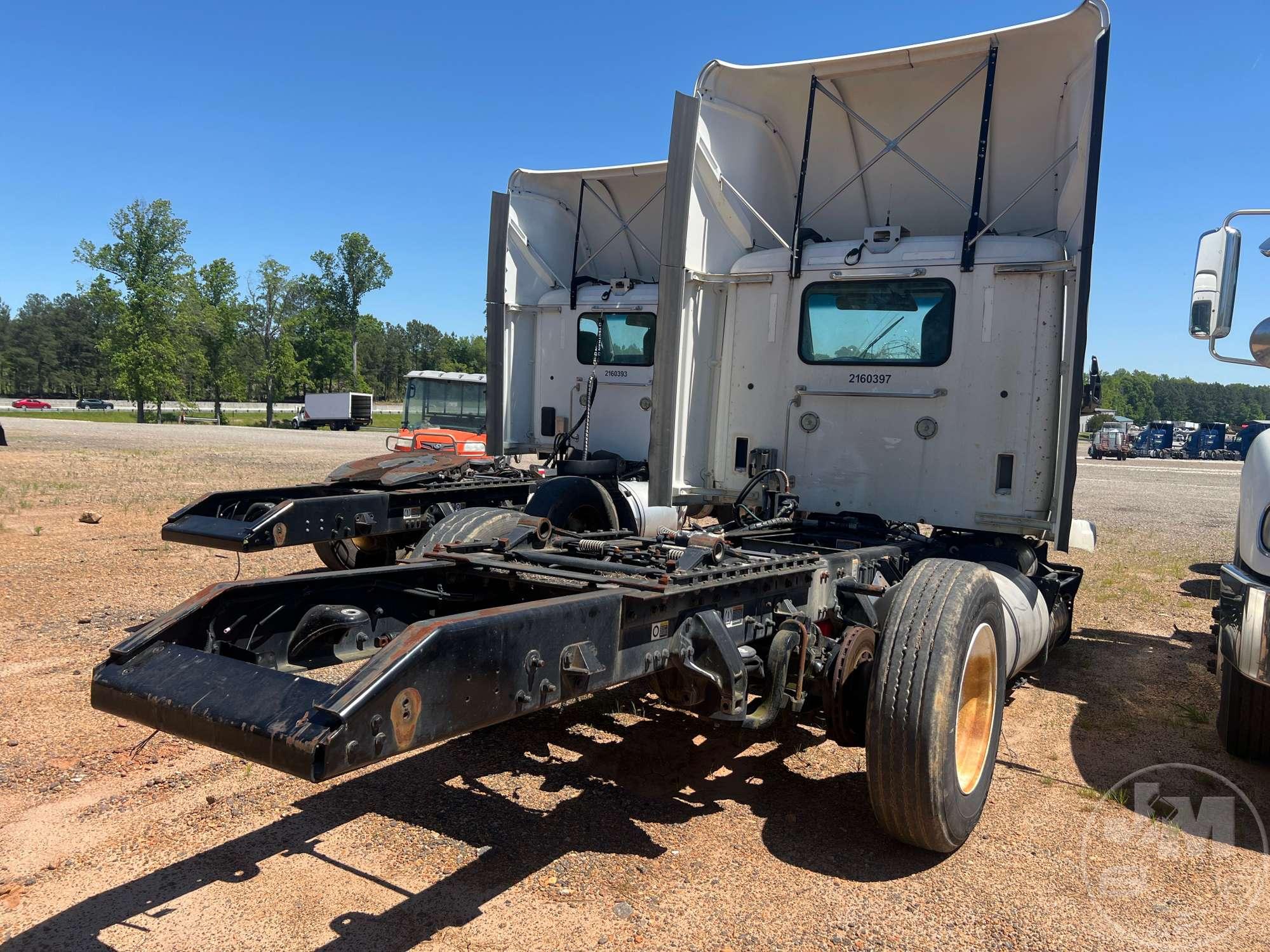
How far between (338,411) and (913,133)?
52.1 meters

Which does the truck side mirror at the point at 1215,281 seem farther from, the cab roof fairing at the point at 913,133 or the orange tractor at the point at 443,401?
the orange tractor at the point at 443,401

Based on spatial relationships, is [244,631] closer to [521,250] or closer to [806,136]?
[806,136]

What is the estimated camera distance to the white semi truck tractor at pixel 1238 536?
4.05 m

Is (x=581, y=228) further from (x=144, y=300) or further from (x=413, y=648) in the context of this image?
(x=144, y=300)

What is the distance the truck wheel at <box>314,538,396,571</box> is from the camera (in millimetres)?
6902

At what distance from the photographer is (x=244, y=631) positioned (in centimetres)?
315

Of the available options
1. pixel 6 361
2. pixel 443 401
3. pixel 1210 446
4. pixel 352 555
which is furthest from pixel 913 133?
pixel 6 361

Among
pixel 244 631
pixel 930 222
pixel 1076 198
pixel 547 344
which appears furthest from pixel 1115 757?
pixel 547 344

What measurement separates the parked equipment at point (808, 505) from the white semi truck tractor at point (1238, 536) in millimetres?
699

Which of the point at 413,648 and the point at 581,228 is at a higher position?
the point at 581,228

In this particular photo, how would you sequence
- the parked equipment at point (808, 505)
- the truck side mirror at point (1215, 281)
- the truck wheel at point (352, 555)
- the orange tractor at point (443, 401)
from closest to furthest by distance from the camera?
1. the parked equipment at point (808, 505)
2. the truck side mirror at point (1215, 281)
3. the truck wheel at point (352, 555)
4. the orange tractor at point (443, 401)

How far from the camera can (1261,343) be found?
15.2ft

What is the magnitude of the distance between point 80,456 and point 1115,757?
23469 millimetres

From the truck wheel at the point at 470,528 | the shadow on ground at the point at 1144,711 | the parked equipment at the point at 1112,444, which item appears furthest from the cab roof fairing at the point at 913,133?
the parked equipment at the point at 1112,444
